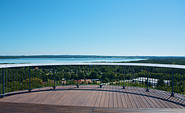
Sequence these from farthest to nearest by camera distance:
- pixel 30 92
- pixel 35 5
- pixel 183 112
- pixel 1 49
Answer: pixel 1 49 < pixel 35 5 < pixel 30 92 < pixel 183 112

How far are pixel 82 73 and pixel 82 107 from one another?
2.72 metres

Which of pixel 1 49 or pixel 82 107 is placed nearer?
pixel 82 107

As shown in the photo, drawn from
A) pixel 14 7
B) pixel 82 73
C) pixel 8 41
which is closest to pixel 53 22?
pixel 14 7

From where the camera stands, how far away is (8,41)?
46.5 meters

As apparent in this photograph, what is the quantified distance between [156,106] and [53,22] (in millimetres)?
23248

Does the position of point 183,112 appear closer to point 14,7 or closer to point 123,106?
point 123,106

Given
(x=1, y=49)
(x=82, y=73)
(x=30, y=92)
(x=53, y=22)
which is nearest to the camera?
(x=30, y=92)

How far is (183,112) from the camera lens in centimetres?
247

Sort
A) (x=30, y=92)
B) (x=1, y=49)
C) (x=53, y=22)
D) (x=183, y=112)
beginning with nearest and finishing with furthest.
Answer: (x=183, y=112), (x=30, y=92), (x=53, y=22), (x=1, y=49)

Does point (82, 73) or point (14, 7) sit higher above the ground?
point (14, 7)

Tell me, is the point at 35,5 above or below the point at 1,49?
above

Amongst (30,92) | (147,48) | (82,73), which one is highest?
(147,48)

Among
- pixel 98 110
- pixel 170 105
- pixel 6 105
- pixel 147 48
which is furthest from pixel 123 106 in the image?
pixel 147 48

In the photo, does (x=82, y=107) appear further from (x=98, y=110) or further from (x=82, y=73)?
(x=82, y=73)
